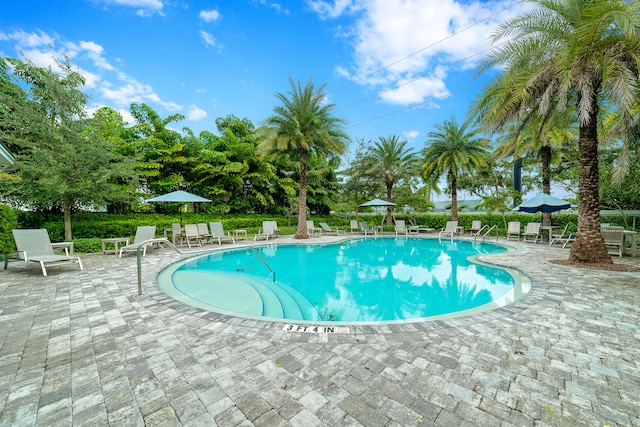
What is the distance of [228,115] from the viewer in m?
21.1

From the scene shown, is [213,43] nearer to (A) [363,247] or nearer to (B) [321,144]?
(B) [321,144]

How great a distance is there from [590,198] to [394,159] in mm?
13263

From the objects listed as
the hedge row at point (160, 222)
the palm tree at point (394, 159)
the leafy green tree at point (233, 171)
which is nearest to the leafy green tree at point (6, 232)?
the hedge row at point (160, 222)

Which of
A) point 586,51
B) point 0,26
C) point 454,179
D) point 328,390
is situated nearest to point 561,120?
point 586,51

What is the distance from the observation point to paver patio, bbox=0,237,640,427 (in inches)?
76.0

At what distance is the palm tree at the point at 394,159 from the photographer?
20.0 meters

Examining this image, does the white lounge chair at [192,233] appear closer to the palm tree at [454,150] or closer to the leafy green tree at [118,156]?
the leafy green tree at [118,156]

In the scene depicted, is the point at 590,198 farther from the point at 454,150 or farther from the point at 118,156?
the point at 118,156

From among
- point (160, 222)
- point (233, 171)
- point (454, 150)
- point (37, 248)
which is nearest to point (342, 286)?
point (37, 248)

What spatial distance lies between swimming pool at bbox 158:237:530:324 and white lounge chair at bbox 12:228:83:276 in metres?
2.32

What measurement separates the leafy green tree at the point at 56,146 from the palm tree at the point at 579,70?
45.2 feet

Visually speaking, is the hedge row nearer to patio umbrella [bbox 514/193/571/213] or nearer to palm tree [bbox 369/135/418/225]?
palm tree [bbox 369/135/418/225]

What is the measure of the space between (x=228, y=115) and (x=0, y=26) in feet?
38.8

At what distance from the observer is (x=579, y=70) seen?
22.1 ft
